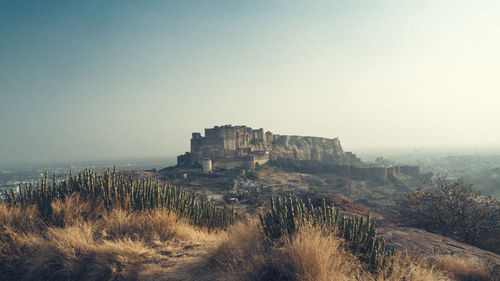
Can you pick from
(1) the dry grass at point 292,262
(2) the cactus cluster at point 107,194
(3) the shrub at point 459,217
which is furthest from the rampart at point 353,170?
(1) the dry grass at point 292,262

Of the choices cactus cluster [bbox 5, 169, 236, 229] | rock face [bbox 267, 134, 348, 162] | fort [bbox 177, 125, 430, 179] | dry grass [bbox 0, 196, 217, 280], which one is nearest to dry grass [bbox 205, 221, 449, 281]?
dry grass [bbox 0, 196, 217, 280]

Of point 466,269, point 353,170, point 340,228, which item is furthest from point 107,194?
point 353,170

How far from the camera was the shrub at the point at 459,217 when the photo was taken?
362 inches

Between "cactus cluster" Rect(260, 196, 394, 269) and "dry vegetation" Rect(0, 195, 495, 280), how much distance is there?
0.19m

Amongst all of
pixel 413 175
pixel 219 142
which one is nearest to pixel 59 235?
pixel 219 142

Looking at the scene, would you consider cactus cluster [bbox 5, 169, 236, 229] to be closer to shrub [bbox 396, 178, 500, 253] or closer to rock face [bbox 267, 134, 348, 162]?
shrub [bbox 396, 178, 500, 253]

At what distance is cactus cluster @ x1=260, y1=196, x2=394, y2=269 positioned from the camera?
13.7ft

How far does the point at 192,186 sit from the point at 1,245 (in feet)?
118

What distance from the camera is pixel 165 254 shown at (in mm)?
4676

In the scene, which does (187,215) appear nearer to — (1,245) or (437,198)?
(1,245)

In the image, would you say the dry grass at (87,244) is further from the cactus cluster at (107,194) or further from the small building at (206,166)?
the small building at (206,166)

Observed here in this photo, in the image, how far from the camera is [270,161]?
67625mm

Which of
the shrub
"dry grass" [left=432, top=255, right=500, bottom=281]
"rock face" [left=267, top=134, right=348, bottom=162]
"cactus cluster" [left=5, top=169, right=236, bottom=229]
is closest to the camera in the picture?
"dry grass" [left=432, top=255, right=500, bottom=281]

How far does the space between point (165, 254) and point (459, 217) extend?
11.6 meters
